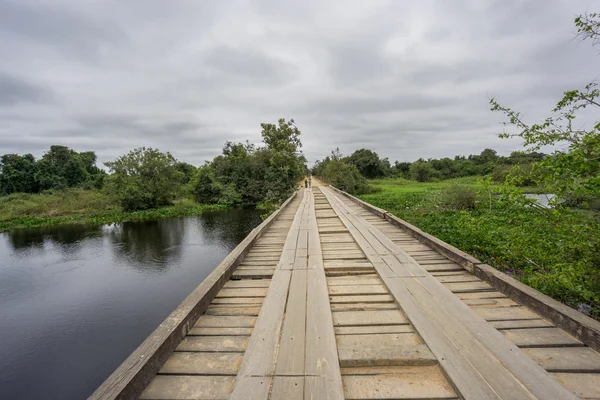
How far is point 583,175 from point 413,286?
1.82 metres

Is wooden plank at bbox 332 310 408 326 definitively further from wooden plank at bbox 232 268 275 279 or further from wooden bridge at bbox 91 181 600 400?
wooden plank at bbox 232 268 275 279

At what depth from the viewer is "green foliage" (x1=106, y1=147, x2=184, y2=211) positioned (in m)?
24.6

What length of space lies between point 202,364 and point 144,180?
28.5 meters

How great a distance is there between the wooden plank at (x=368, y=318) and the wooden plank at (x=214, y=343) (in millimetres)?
734

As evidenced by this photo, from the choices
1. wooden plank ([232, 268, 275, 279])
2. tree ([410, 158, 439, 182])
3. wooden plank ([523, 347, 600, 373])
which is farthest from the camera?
tree ([410, 158, 439, 182])

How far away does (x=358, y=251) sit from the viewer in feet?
12.9

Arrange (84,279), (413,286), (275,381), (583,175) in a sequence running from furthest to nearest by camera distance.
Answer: (84,279)
(413,286)
(583,175)
(275,381)

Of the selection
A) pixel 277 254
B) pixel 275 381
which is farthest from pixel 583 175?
pixel 277 254

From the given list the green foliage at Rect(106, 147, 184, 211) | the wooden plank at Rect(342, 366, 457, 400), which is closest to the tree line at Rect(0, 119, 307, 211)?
the green foliage at Rect(106, 147, 184, 211)

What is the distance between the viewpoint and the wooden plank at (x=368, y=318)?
2.07 m

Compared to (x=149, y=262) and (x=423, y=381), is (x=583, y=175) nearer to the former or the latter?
(x=423, y=381)

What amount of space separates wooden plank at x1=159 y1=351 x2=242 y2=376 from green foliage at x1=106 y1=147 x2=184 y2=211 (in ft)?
88.1

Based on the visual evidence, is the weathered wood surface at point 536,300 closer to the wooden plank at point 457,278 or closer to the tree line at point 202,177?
the wooden plank at point 457,278

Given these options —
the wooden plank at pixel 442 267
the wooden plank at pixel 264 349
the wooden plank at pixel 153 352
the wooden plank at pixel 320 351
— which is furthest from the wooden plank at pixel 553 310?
the wooden plank at pixel 153 352
